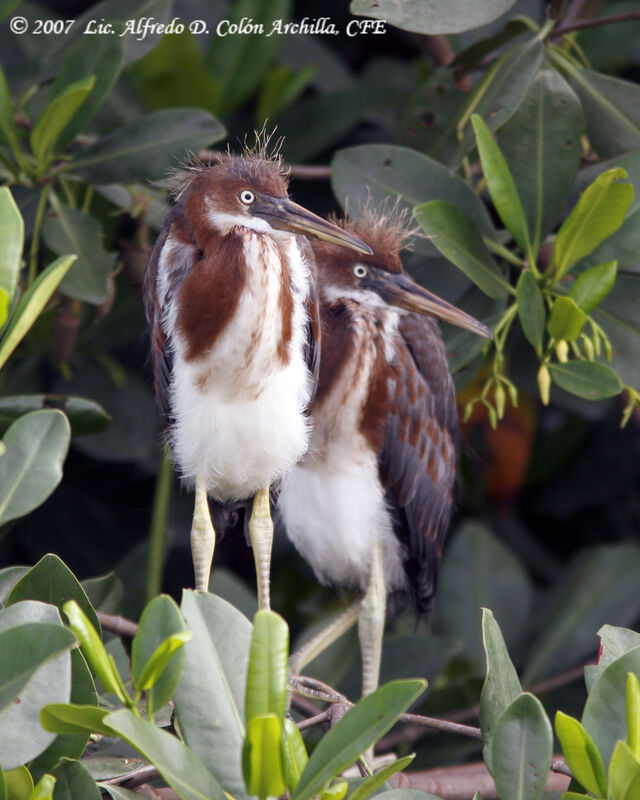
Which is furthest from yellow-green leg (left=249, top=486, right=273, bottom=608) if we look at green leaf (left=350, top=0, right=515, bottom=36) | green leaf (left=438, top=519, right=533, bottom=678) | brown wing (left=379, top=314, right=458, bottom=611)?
green leaf (left=438, top=519, right=533, bottom=678)

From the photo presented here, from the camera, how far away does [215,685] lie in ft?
4.00

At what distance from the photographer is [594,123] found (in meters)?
2.26

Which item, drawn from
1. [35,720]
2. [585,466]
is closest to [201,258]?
[35,720]

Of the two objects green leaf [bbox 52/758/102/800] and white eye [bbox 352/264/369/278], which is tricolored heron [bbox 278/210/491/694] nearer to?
white eye [bbox 352/264/369/278]

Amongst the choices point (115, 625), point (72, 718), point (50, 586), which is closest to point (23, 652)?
point (72, 718)

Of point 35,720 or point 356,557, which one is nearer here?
point 35,720

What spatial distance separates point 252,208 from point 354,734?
0.91 meters

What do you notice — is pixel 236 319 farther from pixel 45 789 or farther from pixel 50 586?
pixel 45 789

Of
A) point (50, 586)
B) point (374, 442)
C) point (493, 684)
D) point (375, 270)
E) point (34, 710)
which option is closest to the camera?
point (34, 710)

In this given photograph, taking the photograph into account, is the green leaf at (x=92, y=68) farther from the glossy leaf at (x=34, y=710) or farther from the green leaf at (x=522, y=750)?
the green leaf at (x=522, y=750)

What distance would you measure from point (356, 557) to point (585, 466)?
1.17m

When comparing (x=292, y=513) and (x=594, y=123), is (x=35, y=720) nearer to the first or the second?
(x=292, y=513)

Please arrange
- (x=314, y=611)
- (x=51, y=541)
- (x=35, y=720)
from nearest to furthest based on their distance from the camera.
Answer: (x=35, y=720), (x=51, y=541), (x=314, y=611)

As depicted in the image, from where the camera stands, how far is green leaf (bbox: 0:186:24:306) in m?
1.37
